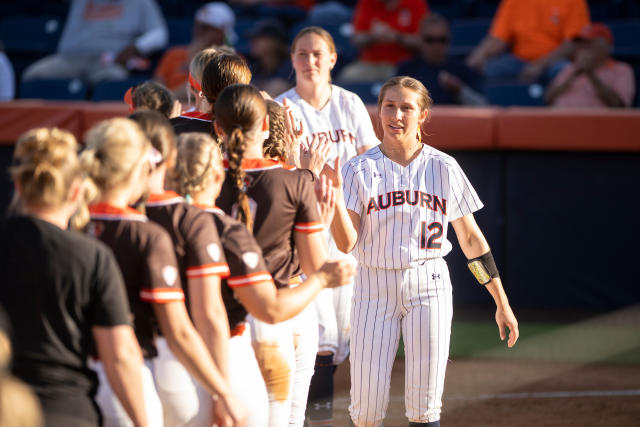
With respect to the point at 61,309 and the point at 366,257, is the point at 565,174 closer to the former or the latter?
the point at 366,257

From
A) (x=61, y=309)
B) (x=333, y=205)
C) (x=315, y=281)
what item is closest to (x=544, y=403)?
(x=333, y=205)

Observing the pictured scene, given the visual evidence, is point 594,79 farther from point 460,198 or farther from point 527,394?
point 460,198

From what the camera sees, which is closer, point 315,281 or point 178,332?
point 178,332

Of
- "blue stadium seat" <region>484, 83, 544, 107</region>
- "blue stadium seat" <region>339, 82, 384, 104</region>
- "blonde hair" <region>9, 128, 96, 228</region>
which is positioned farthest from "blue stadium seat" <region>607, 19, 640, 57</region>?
"blonde hair" <region>9, 128, 96, 228</region>

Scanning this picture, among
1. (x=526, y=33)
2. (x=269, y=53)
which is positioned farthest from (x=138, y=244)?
(x=526, y=33)

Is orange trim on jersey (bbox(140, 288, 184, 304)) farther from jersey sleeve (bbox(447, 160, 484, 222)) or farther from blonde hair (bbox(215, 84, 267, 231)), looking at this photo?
jersey sleeve (bbox(447, 160, 484, 222))

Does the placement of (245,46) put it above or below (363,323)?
above

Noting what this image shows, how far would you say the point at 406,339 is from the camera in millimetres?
3920

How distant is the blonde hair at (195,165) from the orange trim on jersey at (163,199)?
0.11m

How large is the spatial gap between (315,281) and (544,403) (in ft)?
10.1

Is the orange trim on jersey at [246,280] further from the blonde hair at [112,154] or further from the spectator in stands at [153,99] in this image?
the spectator in stands at [153,99]

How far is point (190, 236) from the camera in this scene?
8.76ft

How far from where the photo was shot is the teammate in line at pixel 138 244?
2.50 metres

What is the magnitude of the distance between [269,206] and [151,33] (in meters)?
7.34
